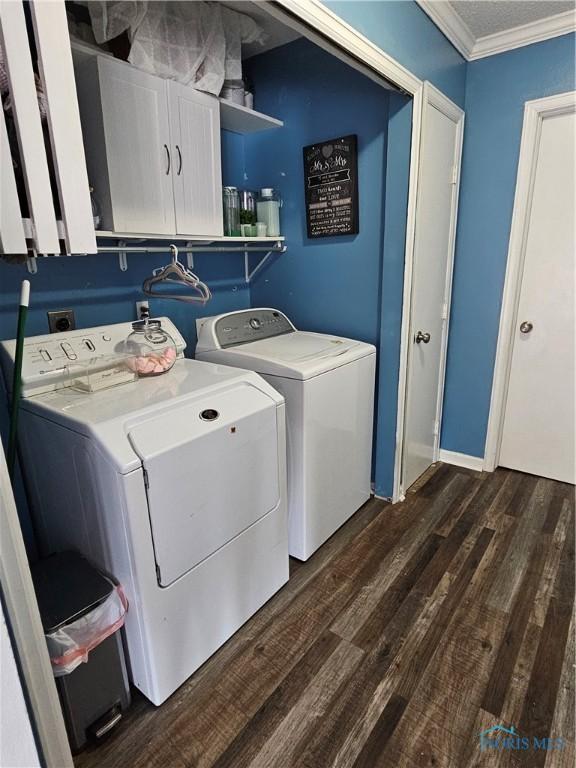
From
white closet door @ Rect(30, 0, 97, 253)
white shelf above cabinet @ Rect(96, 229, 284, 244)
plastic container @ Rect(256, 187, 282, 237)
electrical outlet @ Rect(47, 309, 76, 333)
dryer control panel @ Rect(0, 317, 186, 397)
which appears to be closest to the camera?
white closet door @ Rect(30, 0, 97, 253)

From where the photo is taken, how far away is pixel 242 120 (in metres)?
2.17

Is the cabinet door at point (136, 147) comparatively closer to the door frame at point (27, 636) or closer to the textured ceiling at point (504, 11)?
the door frame at point (27, 636)

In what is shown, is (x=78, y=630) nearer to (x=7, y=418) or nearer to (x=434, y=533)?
(x=7, y=418)

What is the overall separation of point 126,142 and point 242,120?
804 mm

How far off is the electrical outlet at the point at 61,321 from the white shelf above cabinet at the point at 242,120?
115 cm

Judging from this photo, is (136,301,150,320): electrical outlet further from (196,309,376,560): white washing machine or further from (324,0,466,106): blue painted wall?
(324,0,466,106): blue painted wall

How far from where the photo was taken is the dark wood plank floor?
4.10 ft

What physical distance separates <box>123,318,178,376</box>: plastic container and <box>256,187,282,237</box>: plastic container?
3.10 ft

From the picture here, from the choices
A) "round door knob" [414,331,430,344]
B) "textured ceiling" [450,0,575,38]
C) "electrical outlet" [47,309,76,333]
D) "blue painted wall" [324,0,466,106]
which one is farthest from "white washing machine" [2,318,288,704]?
"textured ceiling" [450,0,575,38]

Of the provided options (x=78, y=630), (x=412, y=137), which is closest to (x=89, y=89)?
(x=412, y=137)

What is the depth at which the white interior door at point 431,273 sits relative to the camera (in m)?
2.11

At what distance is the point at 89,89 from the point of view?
59.7 inches

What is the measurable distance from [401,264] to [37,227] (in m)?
1.62

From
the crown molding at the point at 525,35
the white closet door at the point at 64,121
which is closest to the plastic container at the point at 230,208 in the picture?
the white closet door at the point at 64,121
